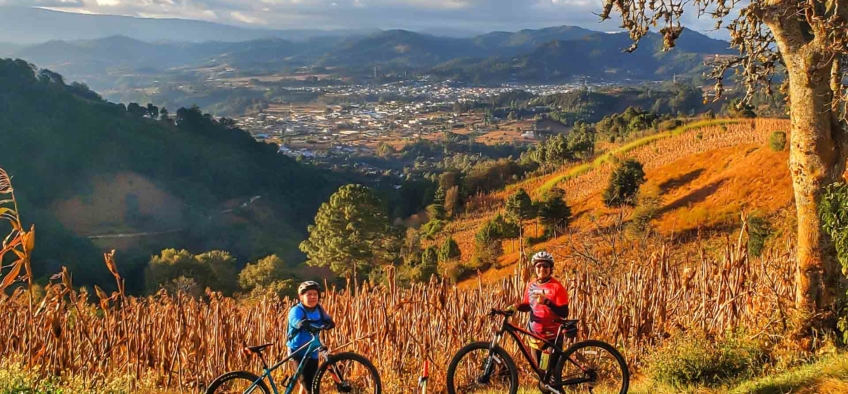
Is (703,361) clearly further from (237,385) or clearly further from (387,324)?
(237,385)

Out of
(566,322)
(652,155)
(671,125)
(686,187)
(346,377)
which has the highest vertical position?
(671,125)

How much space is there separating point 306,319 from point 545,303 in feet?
5.62

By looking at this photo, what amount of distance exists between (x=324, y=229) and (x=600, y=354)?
18160 millimetres

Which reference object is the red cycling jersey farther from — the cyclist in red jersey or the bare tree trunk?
the bare tree trunk

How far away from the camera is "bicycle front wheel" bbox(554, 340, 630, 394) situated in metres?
4.44

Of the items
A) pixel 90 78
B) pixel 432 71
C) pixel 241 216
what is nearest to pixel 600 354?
pixel 241 216

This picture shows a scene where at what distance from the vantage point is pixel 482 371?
4.76 metres

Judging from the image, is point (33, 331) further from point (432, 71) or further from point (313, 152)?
point (432, 71)

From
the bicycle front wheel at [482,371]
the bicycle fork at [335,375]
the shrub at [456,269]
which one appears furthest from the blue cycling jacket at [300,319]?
the shrub at [456,269]

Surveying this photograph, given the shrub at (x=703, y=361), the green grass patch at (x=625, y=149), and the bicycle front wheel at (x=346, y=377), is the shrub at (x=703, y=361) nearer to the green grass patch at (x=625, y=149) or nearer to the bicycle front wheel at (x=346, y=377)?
the bicycle front wheel at (x=346, y=377)

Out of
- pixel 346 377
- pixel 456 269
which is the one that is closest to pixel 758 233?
pixel 456 269

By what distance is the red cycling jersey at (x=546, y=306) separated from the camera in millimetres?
4410

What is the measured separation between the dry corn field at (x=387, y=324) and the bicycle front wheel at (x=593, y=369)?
2.73 ft

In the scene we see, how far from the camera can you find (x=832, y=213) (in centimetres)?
443
